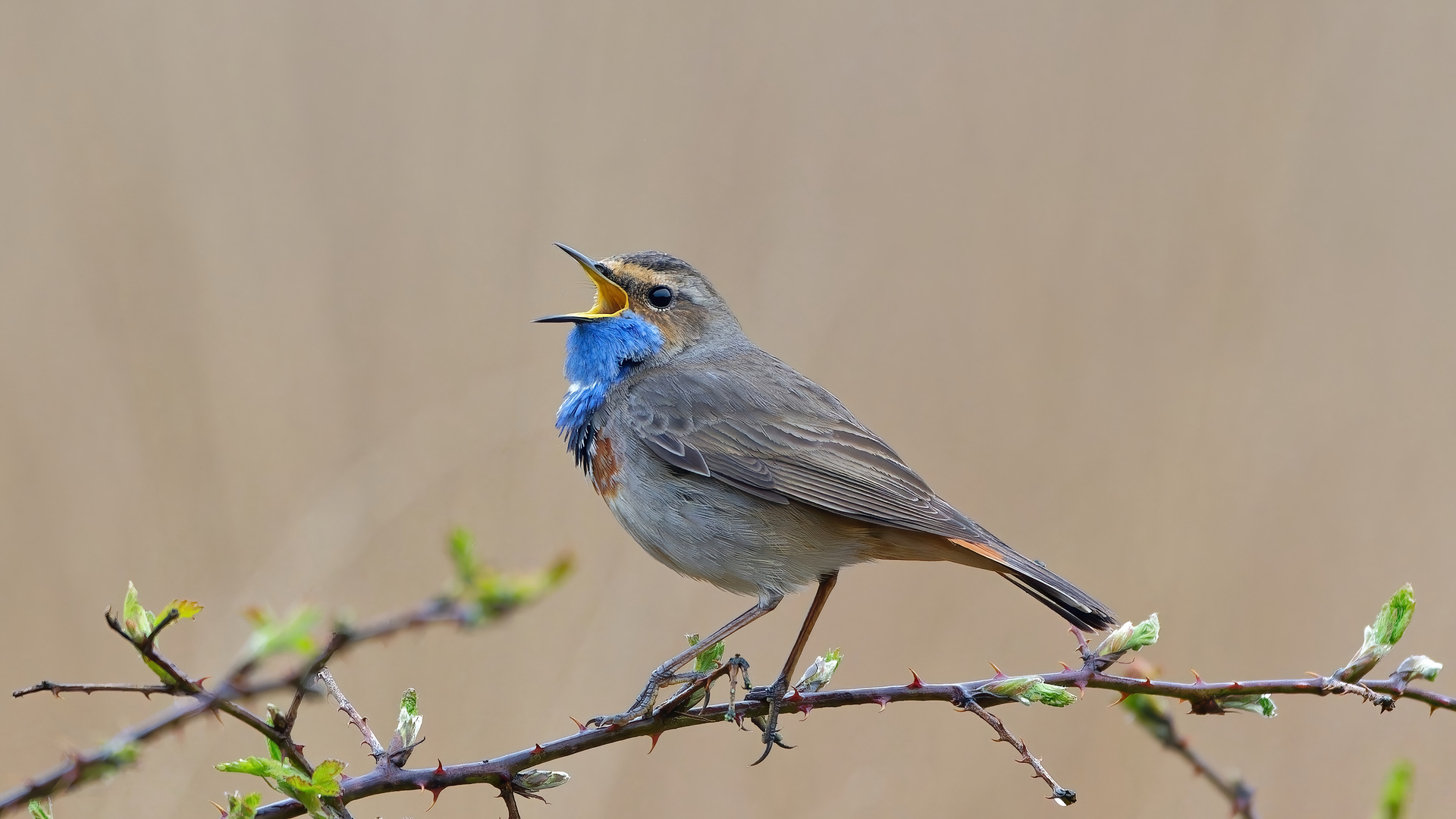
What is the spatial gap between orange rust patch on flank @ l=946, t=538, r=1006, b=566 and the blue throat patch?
1391 millimetres

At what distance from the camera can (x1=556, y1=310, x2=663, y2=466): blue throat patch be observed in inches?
167

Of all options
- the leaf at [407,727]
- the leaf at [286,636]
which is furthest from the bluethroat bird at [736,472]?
the leaf at [286,636]

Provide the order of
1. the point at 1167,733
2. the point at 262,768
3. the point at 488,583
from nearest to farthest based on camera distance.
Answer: the point at 488,583, the point at 262,768, the point at 1167,733

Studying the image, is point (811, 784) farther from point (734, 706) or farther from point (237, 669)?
point (237, 669)

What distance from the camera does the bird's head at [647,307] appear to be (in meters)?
4.40

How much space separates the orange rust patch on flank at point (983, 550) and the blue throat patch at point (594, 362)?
1.39 metres

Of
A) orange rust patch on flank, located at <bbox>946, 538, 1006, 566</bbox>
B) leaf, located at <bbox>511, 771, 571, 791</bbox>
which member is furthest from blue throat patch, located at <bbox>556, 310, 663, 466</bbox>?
leaf, located at <bbox>511, 771, 571, 791</bbox>

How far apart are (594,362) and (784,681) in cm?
160

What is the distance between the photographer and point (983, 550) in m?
3.45

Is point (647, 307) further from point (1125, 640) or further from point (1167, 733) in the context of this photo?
point (1167, 733)

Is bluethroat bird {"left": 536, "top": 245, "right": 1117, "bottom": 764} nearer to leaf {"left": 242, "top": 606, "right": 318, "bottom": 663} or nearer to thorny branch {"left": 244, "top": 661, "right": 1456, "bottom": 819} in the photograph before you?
thorny branch {"left": 244, "top": 661, "right": 1456, "bottom": 819}

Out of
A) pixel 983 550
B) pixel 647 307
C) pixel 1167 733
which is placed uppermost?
pixel 647 307

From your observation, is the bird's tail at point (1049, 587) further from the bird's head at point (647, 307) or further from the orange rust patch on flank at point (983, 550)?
the bird's head at point (647, 307)

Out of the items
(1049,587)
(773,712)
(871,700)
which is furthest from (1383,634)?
(773,712)
